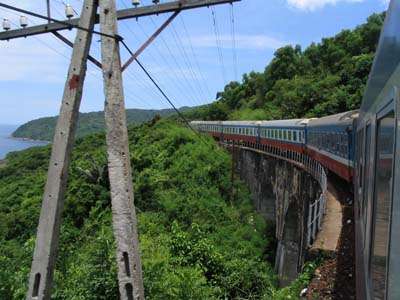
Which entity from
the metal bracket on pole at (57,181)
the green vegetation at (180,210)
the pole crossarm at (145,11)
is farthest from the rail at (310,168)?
the metal bracket on pole at (57,181)

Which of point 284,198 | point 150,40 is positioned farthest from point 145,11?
point 284,198

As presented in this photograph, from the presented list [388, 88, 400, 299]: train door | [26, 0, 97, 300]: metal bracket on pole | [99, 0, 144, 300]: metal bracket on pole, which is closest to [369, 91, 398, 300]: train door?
[388, 88, 400, 299]: train door

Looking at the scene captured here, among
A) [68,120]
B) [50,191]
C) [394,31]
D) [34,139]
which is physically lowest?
[34,139]

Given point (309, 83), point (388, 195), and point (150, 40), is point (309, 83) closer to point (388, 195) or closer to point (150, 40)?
point (150, 40)

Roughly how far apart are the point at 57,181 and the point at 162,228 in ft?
55.5

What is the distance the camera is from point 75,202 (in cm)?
2841

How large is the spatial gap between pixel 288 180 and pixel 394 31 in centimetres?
2392

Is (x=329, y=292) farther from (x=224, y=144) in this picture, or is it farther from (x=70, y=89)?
Result: (x=224, y=144)

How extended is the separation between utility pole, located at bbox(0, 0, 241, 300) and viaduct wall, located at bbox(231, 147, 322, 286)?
1093 centimetres

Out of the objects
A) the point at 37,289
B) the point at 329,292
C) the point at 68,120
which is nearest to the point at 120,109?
the point at 68,120

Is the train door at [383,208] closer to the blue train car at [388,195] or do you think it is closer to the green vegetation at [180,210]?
the blue train car at [388,195]

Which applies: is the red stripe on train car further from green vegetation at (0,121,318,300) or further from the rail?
green vegetation at (0,121,318,300)

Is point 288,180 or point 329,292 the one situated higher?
point 329,292

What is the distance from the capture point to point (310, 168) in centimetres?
2080
